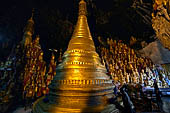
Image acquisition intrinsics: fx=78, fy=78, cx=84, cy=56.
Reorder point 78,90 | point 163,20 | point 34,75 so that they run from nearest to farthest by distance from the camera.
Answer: point 78,90 < point 163,20 < point 34,75

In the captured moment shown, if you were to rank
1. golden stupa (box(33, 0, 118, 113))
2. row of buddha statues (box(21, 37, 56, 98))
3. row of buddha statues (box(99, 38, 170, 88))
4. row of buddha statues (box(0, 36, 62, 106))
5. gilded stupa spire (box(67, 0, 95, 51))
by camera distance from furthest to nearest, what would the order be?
1. row of buddha statues (box(99, 38, 170, 88))
2. row of buddha statues (box(21, 37, 56, 98))
3. row of buddha statues (box(0, 36, 62, 106))
4. gilded stupa spire (box(67, 0, 95, 51))
5. golden stupa (box(33, 0, 118, 113))

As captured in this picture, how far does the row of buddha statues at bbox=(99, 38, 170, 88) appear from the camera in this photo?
3820 mm

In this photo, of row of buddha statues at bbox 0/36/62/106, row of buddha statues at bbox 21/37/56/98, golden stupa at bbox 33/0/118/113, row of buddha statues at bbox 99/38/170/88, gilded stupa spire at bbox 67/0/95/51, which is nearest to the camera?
golden stupa at bbox 33/0/118/113

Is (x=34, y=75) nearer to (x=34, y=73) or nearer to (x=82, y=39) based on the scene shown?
(x=34, y=73)

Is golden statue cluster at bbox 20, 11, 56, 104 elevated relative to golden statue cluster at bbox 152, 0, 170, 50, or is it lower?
lower

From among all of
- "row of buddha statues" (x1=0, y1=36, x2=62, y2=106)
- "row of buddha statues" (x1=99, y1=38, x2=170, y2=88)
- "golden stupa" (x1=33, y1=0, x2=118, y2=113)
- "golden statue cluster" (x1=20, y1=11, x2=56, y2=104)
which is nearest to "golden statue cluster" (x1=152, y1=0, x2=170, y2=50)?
"row of buddha statues" (x1=99, y1=38, x2=170, y2=88)

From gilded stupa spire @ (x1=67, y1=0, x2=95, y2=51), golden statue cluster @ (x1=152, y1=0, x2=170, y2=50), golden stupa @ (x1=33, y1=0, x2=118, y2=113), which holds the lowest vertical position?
golden stupa @ (x1=33, y1=0, x2=118, y2=113)

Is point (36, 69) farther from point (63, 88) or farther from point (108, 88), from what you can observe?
point (108, 88)

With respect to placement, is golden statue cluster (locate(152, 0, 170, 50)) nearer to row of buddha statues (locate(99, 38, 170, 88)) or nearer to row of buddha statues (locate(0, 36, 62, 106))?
row of buddha statues (locate(99, 38, 170, 88))

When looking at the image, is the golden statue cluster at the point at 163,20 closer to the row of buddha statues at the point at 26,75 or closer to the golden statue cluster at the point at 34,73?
the row of buddha statues at the point at 26,75

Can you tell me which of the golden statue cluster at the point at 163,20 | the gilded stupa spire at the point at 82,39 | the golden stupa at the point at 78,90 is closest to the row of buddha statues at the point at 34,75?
the golden stupa at the point at 78,90

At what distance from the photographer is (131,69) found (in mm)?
4133

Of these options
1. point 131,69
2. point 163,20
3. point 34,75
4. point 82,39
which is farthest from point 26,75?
point 163,20

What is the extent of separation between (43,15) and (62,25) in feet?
4.50
